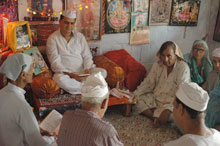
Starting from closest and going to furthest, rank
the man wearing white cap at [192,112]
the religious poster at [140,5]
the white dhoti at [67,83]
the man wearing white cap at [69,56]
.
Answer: the man wearing white cap at [192,112] < the white dhoti at [67,83] < the man wearing white cap at [69,56] < the religious poster at [140,5]

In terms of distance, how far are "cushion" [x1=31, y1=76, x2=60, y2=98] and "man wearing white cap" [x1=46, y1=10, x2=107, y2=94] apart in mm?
250

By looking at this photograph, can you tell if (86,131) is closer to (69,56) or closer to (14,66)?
(14,66)

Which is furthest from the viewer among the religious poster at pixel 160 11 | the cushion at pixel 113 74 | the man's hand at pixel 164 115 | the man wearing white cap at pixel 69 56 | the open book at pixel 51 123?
the religious poster at pixel 160 11

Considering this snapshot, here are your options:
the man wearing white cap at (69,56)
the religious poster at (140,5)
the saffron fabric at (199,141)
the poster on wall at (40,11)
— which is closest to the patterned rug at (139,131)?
the man wearing white cap at (69,56)

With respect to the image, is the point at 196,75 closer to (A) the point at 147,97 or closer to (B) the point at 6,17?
(A) the point at 147,97

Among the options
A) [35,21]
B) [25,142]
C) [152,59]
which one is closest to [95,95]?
[25,142]

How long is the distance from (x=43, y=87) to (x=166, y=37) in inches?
126

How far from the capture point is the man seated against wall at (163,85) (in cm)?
367

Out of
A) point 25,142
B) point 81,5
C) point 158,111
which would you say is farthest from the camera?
point 81,5

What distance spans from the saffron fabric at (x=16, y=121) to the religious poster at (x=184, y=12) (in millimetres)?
4294

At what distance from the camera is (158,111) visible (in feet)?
12.2

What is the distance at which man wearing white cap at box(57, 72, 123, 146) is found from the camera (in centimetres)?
167

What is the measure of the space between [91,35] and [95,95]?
3033mm

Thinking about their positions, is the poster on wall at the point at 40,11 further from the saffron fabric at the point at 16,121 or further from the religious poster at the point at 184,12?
the religious poster at the point at 184,12
